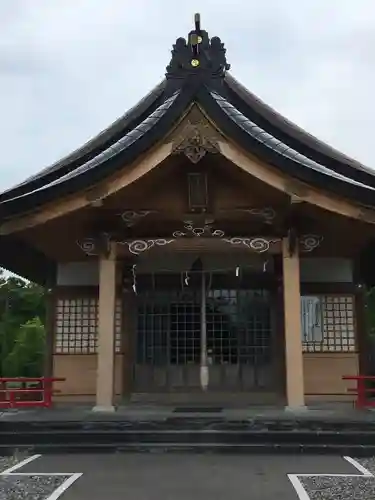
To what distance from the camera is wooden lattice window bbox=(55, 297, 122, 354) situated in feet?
42.3

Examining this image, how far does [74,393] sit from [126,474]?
5.92 meters

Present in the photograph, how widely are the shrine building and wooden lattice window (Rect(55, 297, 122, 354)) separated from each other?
0.10 feet

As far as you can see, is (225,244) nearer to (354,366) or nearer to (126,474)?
(354,366)

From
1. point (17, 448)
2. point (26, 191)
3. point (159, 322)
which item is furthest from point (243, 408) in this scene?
point (26, 191)

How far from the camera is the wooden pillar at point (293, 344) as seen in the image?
10.2 m

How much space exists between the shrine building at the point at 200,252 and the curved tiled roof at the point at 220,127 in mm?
34

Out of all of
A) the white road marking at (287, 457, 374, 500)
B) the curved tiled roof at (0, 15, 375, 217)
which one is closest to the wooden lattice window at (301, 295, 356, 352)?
the curved tiled roof at (0, 15, 375, 217)

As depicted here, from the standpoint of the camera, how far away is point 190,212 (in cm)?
1114

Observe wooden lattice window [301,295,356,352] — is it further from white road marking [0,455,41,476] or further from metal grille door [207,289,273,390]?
white road marking [0,455,41,476]

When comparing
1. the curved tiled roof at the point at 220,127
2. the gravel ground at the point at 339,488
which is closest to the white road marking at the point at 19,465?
the gravel ground at the point at 339,488

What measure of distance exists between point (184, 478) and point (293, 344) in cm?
404

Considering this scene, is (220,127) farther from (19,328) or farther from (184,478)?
(19,328)

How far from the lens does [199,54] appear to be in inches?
491

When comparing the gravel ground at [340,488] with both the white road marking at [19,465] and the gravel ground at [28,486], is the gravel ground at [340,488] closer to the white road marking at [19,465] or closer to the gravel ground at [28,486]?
the gravel ground at [28,486]
